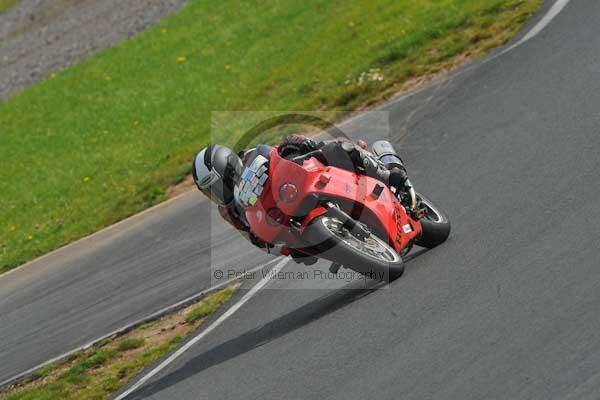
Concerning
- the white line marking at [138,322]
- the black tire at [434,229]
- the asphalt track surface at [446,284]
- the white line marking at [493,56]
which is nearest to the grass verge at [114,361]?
the white line marking at [138,322]

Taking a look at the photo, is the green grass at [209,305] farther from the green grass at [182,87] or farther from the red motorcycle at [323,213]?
the green grass at [182,87]

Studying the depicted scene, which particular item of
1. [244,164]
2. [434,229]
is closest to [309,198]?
[244,164]

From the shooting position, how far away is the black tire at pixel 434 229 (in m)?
9.72

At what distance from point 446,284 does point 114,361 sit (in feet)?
13.3

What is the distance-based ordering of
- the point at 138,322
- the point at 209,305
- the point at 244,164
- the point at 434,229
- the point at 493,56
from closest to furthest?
the point at 244,164 → the point at 434,229 → the point at 209,305 → the point at 138,322 → the point at 493,56

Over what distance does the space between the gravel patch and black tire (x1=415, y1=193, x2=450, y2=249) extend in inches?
782

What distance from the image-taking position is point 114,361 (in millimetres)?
11039

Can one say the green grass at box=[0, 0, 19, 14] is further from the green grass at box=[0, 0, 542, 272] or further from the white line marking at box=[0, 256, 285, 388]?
the white line marking at box=[0, 256, 285, 388]

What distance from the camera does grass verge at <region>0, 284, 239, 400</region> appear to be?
34.5ft

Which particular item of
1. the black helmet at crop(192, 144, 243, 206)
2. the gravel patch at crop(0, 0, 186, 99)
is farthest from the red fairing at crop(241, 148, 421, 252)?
the gravel patch at crop(0, 0, 186, 99)

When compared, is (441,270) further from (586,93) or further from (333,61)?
(333,61)

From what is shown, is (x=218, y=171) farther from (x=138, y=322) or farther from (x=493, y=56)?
(x=493, y=56)

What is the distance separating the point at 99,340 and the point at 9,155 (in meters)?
12.1

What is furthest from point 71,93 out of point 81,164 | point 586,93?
point 586,93
